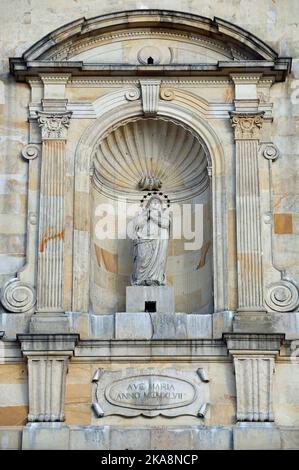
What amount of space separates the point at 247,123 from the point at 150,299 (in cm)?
275

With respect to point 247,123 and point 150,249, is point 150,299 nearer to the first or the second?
point 150,249

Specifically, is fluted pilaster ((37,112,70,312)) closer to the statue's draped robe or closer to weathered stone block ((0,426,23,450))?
the statue's draped robe

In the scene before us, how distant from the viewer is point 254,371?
49.1 feet

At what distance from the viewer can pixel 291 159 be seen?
1631cm

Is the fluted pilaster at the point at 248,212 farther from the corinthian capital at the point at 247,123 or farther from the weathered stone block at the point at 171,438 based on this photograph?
the weathered stone block at the point at 171,438

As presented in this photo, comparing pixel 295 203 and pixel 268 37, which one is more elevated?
pixel 268 37

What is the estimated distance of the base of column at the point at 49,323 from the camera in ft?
49.8

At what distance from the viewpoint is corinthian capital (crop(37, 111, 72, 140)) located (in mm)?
16250

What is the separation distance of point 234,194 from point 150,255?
1.38 metres

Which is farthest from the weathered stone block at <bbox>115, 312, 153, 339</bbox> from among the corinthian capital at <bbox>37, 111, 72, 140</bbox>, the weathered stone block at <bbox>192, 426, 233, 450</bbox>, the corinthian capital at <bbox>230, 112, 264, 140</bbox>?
the corinthian capital at <bbox>230, 112, 264, 140</bbox>

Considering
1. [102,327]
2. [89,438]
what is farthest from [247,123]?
[89,438]

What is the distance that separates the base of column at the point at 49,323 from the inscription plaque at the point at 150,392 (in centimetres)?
71

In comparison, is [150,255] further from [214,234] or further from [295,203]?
[295,203]
